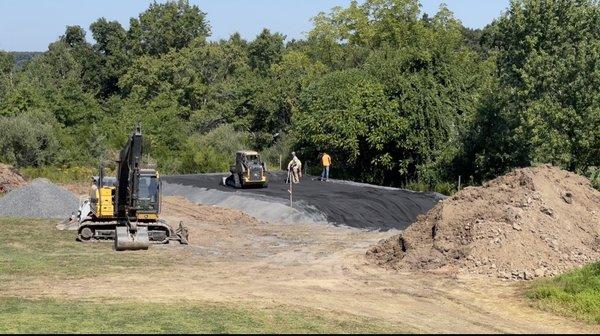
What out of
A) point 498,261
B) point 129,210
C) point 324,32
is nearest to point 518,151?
point 498,261

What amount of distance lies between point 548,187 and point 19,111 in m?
44.2

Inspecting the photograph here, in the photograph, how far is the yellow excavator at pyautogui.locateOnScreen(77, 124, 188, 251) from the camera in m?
26.5

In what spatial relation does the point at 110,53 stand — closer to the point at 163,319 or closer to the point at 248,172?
the point at 248,172

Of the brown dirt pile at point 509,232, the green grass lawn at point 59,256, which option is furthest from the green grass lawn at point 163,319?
the brown dirt pile at point 509,232

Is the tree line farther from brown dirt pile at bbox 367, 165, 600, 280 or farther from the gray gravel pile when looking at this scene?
the gray gravel pile

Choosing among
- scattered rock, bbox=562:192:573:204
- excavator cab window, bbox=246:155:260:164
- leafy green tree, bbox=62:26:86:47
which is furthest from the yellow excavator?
leafy green tree, bbox=62:26:86:47

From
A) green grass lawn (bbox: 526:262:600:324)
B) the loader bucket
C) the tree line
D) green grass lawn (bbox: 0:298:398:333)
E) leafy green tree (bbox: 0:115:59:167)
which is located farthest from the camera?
leafy green tree (bbox: 0:115:59:167)

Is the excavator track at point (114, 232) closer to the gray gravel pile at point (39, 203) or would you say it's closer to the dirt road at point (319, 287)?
the dirt road at point (319, 287)

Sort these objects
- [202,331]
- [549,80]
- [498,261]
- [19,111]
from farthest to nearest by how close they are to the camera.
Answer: [19,111]
[549,80]
[498,261]
[202,331]

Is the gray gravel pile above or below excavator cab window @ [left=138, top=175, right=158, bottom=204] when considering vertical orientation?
below

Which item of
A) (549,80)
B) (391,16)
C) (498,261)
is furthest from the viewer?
(391,16)

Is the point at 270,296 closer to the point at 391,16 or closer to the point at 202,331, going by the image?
the point at 202,331

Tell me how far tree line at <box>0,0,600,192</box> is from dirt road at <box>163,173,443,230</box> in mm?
5583

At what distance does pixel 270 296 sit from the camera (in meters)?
19.7
